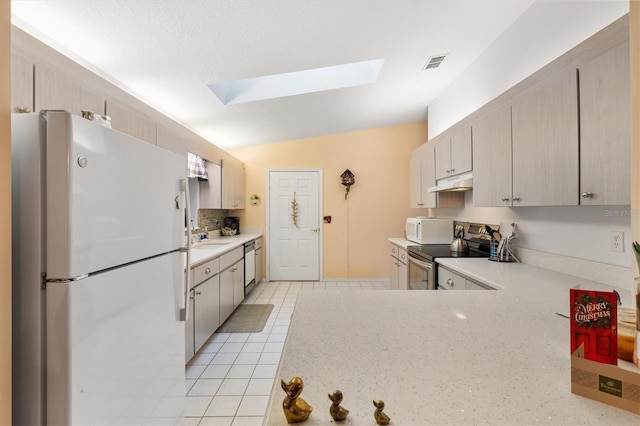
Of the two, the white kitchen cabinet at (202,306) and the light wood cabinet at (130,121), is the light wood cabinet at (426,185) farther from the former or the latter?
the light wood cabinet at (130,121)

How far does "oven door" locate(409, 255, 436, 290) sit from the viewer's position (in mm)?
2545

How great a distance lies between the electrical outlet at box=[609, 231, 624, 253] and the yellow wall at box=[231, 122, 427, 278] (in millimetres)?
3462

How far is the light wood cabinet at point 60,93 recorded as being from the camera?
4.11 feet

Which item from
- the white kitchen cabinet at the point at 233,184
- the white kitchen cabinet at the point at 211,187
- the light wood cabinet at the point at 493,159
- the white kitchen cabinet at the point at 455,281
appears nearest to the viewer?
the white kitchen cabinet at the point at 455,281

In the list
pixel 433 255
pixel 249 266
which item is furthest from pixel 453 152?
pixel 249 266

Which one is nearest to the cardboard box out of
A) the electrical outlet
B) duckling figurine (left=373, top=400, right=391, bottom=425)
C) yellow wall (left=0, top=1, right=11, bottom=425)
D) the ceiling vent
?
duckling figurine (left=373, top=400, right=391, bottom=425)

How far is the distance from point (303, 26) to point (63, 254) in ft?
6.36

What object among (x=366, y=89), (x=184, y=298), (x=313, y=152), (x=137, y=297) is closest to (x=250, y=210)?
(x=313, y=152)

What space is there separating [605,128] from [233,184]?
4077mm

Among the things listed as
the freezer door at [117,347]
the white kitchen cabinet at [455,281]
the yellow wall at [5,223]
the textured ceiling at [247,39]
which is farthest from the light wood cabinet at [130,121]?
the white kitchen cabinet at [455,281]

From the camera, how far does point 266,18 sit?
6.02ft

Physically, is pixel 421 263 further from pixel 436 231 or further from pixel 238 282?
pixel 238 282

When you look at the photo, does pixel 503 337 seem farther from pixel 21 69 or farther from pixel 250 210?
pixel 250 210

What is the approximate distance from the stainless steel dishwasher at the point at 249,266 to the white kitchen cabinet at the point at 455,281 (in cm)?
265
